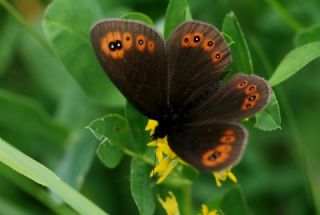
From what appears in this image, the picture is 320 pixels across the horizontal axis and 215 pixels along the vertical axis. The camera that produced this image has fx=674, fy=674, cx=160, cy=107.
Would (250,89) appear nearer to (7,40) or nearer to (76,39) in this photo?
(76,39)

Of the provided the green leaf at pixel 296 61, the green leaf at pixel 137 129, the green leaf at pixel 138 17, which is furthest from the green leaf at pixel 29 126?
the green leaf at pixel 296 61

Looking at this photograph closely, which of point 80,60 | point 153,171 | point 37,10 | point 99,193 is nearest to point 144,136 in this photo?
point 153,171

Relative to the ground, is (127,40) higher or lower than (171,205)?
higher

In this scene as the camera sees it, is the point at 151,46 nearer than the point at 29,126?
Yes

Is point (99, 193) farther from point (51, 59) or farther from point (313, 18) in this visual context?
point (313, 18)

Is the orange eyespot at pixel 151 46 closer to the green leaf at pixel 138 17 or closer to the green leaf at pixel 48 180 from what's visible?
the green leaf at pixel 138 17

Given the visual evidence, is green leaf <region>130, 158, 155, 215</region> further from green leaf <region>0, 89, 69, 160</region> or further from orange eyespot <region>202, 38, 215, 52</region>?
green leaf <region>0, 89, 69, 160</region>

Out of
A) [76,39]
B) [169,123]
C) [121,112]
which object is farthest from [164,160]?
[121,112]

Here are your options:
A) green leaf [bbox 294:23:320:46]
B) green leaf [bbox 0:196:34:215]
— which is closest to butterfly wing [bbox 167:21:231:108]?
green leaf [bbox 294:23:320:46]
